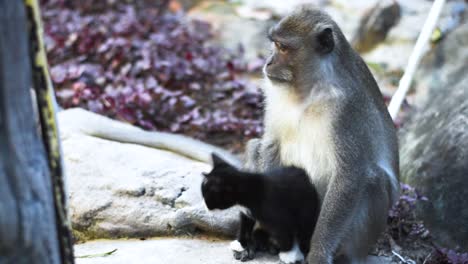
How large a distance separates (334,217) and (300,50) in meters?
1.03

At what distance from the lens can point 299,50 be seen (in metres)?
4.39

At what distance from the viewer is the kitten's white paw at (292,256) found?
14.8 ft

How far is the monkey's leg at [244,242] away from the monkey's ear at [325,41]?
1.18 metres

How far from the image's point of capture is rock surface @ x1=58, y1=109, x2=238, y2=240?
198 inches

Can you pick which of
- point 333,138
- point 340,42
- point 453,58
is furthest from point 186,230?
point 453,58

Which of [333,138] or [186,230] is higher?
[333,138]

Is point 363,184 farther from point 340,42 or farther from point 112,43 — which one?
Result: point 112,43

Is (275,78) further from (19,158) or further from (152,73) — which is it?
(152,73)

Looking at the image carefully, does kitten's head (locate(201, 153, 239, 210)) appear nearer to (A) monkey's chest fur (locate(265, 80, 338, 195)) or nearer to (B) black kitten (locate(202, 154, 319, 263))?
(B) black kitten (locate(202, 154, 319, 263))

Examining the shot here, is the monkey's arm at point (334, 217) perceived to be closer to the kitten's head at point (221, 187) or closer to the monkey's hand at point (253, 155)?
the kitten's head at point (221, 187)

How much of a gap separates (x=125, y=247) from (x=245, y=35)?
5672 mm

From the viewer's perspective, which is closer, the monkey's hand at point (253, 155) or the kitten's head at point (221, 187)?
the kitten's head at point (221, 187)

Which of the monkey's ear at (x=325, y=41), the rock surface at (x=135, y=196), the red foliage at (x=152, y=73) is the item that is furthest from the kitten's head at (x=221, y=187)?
the red foliage at (x=152, y=73)

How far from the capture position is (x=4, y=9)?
2.36 metres
